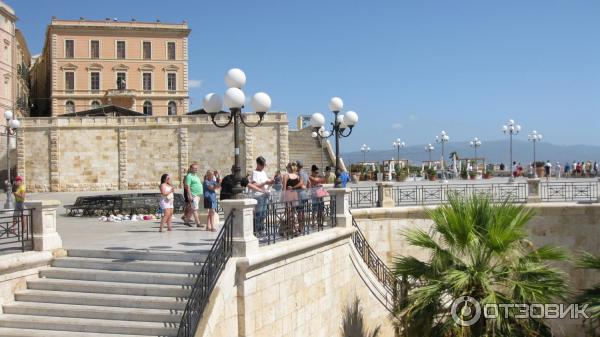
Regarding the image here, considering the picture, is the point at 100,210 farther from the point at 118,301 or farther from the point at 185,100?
the point at 185,100

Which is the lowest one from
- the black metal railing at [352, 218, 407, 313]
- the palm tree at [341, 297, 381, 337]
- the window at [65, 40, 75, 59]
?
the palm tree at [341, 297, 381, 337]

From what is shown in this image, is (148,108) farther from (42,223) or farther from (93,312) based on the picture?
(93,312)

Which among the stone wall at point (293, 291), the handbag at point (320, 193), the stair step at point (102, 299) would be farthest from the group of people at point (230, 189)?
the stair step at point (102, 299)

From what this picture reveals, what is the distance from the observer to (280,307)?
10023 mm

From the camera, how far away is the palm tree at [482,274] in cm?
923

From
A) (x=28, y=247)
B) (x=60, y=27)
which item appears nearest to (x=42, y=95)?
Answer: (x=60, y=27)

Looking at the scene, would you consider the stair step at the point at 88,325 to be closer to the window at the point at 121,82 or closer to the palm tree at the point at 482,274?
the palm tree at the point at 482,274

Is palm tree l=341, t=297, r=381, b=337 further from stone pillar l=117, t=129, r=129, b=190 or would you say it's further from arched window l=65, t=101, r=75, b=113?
arched window l=65, t=101, r=75, b=113

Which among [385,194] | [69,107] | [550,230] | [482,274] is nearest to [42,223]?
[482,274]

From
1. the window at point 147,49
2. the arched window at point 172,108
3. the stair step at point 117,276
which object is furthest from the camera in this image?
the arched window at point 172,108

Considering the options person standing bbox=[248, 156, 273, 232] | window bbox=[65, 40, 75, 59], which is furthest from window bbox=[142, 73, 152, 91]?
person standing bbox=[248, 156, 273, 232]

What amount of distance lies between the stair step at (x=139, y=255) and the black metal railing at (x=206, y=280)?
780 millimetres

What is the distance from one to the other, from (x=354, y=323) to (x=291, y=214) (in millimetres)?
3486

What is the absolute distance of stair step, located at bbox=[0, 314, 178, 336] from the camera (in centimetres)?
823
